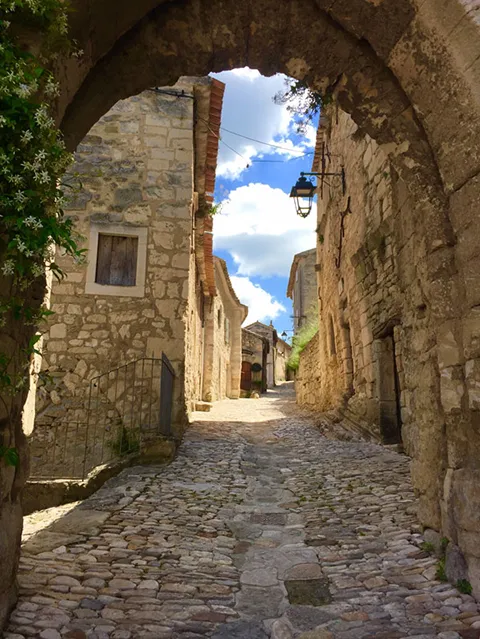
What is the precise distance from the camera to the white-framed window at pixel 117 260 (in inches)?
292

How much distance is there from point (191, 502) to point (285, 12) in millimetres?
3706

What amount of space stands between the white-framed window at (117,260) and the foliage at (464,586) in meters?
5.84

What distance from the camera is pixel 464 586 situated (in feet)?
7.82

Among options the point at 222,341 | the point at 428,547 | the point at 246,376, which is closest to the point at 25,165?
the point at 428,547

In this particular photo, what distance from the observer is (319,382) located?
12000 millimetres

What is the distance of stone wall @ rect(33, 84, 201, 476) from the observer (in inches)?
284

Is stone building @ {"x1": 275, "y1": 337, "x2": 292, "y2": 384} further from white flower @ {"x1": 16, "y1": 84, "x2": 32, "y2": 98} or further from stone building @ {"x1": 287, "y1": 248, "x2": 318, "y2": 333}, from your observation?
white flower @ {"x1": 16, "y1": 84, "x2": 32, "y2": 98}

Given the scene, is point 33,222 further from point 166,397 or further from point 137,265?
point 137,265

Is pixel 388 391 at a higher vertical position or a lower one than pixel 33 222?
lower

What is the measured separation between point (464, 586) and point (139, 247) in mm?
6282

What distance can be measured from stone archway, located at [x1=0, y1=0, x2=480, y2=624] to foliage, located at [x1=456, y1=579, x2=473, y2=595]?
0.33ft

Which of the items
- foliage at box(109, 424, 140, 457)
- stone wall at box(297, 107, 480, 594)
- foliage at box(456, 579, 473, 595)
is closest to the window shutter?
foliage at box(109, 424, 140, 457)

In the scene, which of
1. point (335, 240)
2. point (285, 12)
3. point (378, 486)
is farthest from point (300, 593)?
point (335, 240)

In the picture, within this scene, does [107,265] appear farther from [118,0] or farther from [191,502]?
[118,0]
